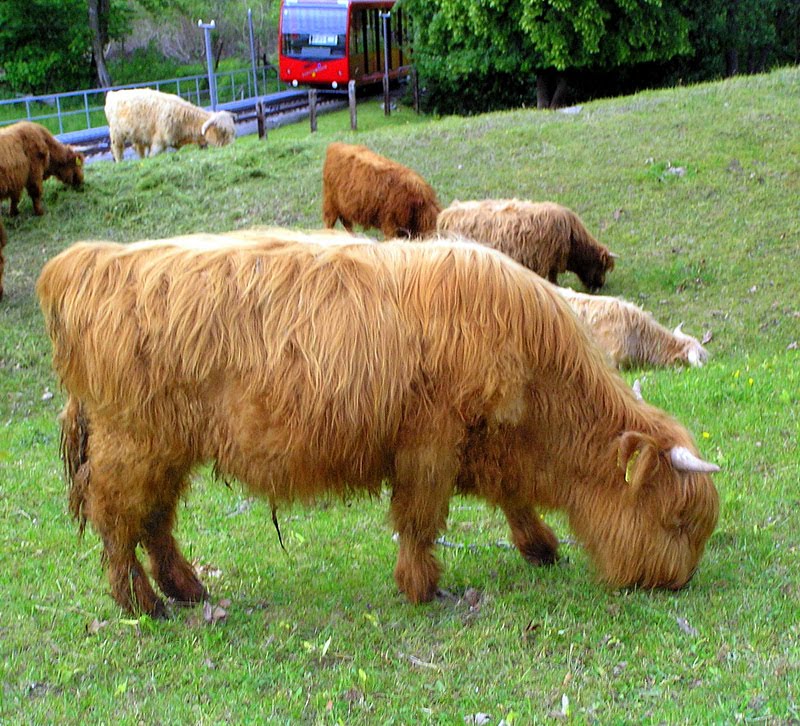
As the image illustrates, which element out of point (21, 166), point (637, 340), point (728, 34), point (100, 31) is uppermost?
point (100, 31)

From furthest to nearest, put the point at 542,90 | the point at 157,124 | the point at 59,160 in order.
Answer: the point at 542,90
the point at 157,124
the point at 59,160

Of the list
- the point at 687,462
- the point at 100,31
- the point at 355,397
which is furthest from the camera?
the point at 100,31

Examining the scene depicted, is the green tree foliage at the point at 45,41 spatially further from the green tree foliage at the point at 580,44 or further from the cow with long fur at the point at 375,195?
the cow with long fur at the point at 375,195

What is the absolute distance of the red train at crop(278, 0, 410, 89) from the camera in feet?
129

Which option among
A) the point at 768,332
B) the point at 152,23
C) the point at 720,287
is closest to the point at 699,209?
the point at 720,287

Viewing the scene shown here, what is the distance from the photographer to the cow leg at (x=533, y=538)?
215 inches

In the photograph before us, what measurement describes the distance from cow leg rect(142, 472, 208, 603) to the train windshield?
1459 inches

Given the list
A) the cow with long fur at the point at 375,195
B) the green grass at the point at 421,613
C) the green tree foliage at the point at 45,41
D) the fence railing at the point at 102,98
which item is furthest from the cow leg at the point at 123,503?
the green tree foliage at the point at 45,41

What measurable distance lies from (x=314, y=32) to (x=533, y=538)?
37.4m

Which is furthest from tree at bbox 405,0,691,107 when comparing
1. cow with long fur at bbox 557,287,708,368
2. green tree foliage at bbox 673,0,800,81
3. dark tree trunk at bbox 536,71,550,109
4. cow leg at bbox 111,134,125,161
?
cow with long fur at bbox 557,287,708,368

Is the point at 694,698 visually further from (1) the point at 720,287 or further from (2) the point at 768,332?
(1) the point at 720,287

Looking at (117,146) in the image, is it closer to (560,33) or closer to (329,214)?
(329,214)

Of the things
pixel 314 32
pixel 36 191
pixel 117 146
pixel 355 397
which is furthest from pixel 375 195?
pixel 314 32

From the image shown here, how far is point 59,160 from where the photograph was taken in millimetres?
17984
